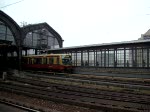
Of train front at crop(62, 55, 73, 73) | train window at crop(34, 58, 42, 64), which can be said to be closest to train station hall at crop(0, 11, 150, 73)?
train front at crop(62, 55, 73, 73)

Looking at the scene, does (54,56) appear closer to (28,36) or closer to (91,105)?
(28,36)

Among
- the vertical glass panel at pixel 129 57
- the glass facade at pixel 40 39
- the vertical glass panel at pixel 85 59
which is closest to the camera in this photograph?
the vertical glass panel at pixel 129 57

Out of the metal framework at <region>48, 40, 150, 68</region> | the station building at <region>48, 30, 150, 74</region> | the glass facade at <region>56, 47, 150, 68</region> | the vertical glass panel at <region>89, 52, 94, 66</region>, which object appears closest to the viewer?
the station building at <region>48, 30, 150, 74</region>

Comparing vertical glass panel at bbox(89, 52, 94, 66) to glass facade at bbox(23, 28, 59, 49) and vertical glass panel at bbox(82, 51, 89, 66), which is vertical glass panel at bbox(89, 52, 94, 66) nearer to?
vertical glass panel at bbox(82, 51, 89, 66)

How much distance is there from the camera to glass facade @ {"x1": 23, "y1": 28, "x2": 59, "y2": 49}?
44.0 metres

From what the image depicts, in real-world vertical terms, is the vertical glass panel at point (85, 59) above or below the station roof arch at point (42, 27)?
below

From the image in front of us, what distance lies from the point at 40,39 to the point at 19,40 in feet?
20.3

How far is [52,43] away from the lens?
5044 cm

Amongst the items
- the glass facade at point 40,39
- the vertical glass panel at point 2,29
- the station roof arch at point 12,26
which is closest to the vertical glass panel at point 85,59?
the station roof arch at point 12,26

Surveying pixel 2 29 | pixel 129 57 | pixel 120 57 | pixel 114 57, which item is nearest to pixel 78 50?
pixel 114 57

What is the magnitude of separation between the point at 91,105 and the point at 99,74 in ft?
60.5

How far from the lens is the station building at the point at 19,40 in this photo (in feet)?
128

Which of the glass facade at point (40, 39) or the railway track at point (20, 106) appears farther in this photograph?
the glass facade at point (40, 39)

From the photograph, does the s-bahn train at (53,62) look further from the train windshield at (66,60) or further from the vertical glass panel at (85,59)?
the vertical glass panel at (85,59)
